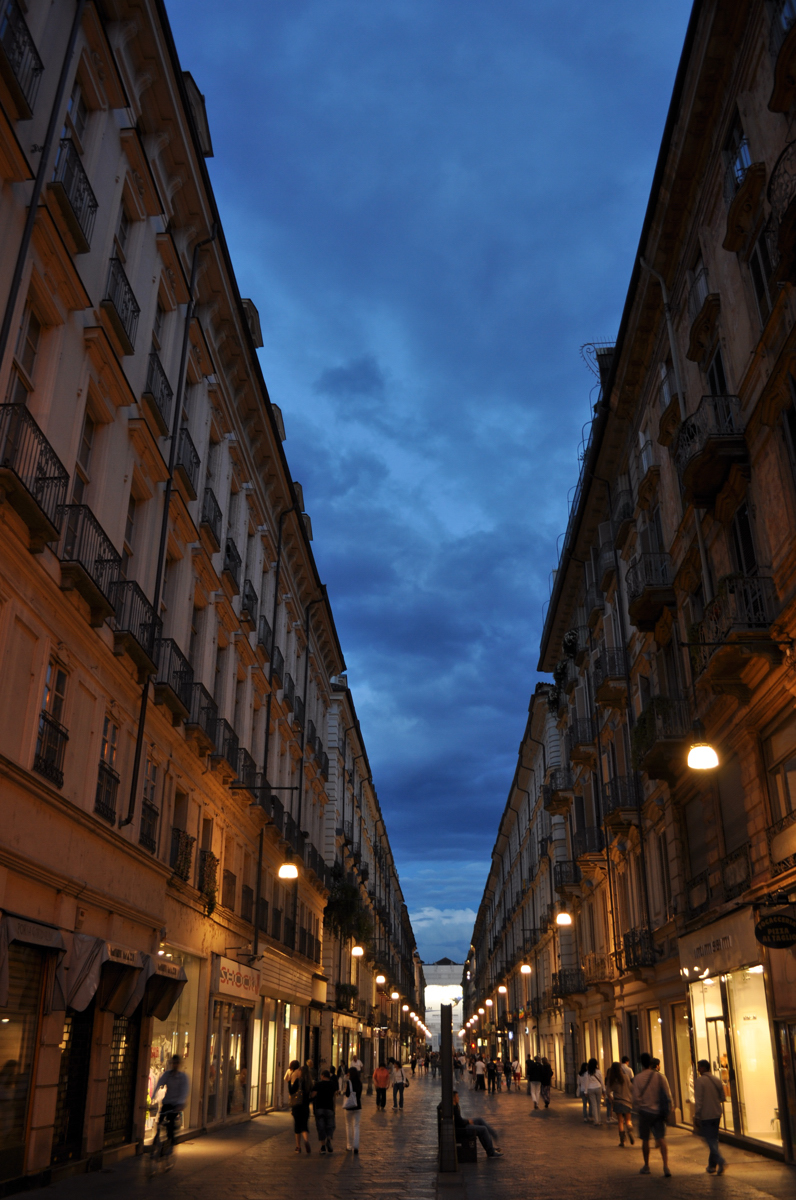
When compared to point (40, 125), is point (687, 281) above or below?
above

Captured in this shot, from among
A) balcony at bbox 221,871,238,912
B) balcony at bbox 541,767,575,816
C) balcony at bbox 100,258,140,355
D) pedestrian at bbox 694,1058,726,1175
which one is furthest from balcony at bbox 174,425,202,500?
balcony at bbox 541,767,575,816

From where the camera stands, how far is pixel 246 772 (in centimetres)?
2695

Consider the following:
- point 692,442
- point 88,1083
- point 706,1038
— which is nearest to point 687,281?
point 692,442

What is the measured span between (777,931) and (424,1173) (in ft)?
22.7

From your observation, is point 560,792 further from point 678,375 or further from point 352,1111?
point 678,375

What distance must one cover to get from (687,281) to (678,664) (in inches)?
349

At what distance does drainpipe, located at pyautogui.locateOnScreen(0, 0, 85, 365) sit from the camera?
1181cm

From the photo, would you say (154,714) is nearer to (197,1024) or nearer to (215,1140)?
(197,1024)

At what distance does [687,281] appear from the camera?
70.1 feet

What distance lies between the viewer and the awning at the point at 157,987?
618 inches

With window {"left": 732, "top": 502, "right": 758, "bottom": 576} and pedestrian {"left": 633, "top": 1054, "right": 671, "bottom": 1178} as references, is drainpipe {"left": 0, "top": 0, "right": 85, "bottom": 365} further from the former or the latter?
pedestrian {"left": 633, "top": 1054, "right": 671, "bottom": 1178}

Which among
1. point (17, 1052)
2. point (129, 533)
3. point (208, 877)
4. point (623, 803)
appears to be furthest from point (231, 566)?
point (17, 1052)

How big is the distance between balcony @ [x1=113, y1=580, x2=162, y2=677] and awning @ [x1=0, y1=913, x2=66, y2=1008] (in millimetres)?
4740

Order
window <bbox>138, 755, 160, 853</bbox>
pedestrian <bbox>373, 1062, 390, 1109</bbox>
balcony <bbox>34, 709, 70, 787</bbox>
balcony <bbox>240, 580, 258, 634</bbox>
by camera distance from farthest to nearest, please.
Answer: pedestrian <bbox>373, 1062, 390, 1109</bbox>, balcony <bbox>240, 580, 258, 634</bbox>, window <bbox>138, 755, 160, 853</bbox>, balcony <bbox>34, 709, 70, 787</bbox>
